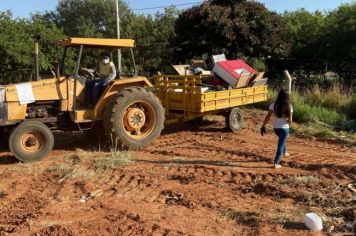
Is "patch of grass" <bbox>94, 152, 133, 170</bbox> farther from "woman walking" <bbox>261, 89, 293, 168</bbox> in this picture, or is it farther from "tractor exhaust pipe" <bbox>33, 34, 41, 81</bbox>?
"woman walking" <bbox>261, 89, 293, 168</bbox>

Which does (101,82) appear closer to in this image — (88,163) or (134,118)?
(134,118)

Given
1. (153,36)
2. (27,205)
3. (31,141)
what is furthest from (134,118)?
(153,36)

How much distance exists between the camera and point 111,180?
7281mm

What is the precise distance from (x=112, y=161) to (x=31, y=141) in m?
1.54

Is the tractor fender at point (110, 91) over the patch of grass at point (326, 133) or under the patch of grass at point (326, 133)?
over

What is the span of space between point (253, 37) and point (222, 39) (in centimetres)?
112

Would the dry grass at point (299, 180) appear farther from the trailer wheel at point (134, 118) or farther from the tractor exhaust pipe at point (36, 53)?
the tractor exhaust pipe at point (36, 53)

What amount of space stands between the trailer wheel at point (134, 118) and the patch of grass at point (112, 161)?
0.63 m

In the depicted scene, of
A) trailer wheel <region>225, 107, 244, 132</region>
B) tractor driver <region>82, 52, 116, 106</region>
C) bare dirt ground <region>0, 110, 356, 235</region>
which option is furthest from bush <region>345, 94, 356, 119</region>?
tractor driver <region>82, 52, 116, 106</region>

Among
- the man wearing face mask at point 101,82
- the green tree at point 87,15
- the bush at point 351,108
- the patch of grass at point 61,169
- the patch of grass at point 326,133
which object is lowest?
the patch of grass at point 61,169

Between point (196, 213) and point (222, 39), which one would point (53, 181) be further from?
point (222, 39)

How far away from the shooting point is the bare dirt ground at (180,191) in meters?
5.34

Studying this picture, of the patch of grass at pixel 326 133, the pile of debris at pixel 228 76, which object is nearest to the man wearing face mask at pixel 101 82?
the pile of debris at pixel 228 76

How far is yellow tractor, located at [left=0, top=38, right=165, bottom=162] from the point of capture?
28.0 ft
